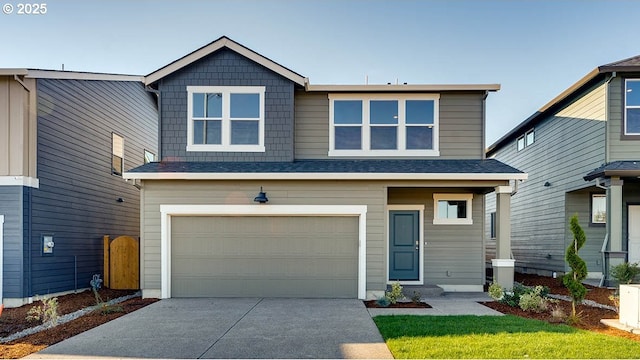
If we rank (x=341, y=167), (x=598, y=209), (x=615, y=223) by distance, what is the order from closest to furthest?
(x=341, y=167) → (x=615, y=223) → (x=598, y=209)

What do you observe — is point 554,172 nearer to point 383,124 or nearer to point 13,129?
point 383,124

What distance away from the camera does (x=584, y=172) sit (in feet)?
39.0

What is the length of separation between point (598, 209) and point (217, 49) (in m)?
12.3

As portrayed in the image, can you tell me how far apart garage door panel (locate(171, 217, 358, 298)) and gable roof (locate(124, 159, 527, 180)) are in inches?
42.0

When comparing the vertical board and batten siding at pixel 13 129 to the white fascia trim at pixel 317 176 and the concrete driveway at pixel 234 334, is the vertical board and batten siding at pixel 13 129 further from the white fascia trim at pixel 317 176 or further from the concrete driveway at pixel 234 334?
the concrete driveway at pixel 234 334

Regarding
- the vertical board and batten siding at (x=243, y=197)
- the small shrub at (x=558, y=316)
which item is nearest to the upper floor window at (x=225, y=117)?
the vertical board and batten siding at (x=243, y=197)

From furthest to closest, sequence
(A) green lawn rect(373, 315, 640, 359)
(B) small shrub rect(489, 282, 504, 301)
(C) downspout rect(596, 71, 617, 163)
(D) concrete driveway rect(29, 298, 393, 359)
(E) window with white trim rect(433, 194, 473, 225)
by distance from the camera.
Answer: (E) window with white trim rect(433, 194, 473, 225), (C) downspout rect(596, 71, 617, 163), (B) small shrub rect(489, 282, 504, 301), (D) concrete driveway rect(29, 298, 393, 359), (A) green lawn rect(373, 315, 640, 359)

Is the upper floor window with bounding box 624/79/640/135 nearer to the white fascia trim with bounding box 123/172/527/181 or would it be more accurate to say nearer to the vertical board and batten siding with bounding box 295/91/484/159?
the vertical board and batten siding with bounding box 295/91/484/159

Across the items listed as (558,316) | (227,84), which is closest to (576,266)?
(558,316)

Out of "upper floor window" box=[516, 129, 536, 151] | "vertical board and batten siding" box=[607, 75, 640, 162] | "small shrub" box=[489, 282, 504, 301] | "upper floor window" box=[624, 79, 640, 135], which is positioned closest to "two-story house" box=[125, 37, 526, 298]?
"small shrub" box=[489, 282, 504, 301]

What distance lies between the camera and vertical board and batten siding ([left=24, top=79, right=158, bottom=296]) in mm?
9875

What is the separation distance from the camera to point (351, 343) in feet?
19.7

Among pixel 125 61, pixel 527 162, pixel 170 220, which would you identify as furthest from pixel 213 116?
pixel 527 162

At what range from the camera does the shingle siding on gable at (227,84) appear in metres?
10.7
